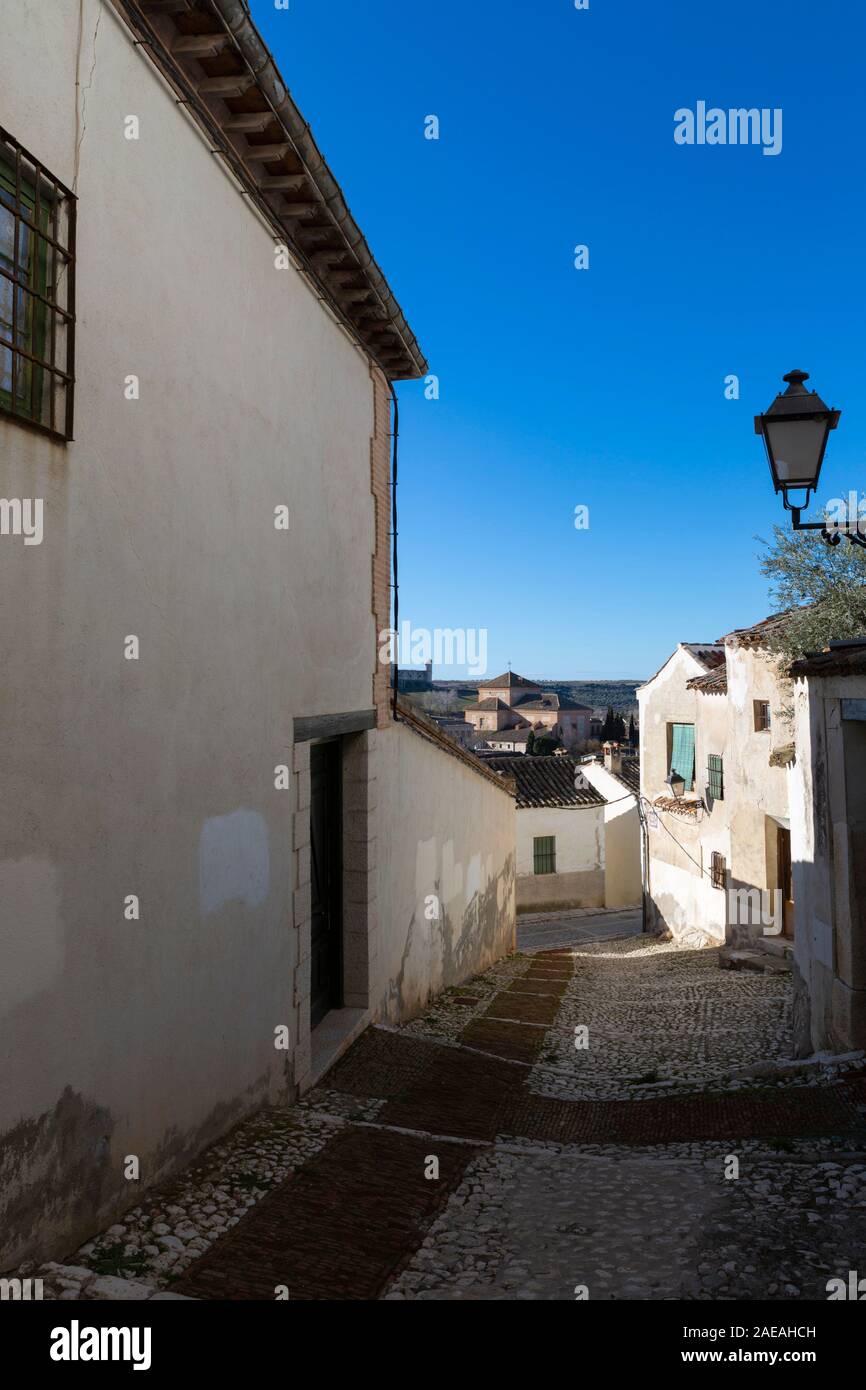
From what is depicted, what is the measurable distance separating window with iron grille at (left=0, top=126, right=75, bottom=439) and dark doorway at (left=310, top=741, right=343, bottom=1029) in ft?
13.4

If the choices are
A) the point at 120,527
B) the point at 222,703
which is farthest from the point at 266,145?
the point at 222,703

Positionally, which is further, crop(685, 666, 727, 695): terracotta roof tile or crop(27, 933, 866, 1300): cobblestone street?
crop(685, 666, 727, 695): terracotta roof tile

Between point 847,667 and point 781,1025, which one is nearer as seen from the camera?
point 847,667

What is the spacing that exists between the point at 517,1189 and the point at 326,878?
3341 mm

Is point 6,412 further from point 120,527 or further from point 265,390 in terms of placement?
point 265,390

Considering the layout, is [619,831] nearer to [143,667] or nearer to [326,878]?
[326,878]

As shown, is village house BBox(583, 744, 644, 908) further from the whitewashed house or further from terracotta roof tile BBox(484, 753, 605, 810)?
terracotta roof tile BBox(484, 753, 605, 810)

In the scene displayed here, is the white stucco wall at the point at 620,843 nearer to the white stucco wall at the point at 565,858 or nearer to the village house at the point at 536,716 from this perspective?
the white stucco wall at the point at 565,858

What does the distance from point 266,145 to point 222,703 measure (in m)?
3.22

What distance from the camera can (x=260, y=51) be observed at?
14.4ft

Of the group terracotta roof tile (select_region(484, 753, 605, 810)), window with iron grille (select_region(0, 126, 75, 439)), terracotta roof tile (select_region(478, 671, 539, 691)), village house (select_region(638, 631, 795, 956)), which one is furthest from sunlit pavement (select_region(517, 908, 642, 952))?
terracotta roof tile (select_region(478, 671, 539, 691))

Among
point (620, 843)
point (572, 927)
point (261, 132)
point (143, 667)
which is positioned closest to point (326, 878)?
point (143, 667)

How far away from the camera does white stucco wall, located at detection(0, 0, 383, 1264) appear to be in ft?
10.1
